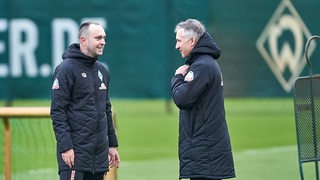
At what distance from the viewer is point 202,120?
303 inches

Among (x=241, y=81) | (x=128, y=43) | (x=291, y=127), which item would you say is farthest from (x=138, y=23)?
(x=291, y=127)

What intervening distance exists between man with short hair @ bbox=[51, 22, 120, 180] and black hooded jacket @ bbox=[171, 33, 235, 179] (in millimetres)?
710

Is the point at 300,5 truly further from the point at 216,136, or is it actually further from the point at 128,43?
the point at 216,136

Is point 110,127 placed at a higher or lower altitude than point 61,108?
lower

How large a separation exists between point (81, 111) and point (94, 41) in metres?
0.56

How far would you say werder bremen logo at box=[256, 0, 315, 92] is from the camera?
17578 mm

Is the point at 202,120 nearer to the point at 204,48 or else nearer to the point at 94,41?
the point at 204,48

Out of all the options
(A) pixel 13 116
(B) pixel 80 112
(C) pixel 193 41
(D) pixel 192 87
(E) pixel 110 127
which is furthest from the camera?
(A) pixel 13 116

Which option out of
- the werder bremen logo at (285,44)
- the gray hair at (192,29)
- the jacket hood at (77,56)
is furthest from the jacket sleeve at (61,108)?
the werder bremen logo at (285,44)

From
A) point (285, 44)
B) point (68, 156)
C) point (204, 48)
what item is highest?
point (285, 44)

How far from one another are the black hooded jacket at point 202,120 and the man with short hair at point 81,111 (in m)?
0.71

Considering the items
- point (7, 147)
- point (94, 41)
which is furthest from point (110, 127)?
point (7, 147)

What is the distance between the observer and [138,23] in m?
17.7

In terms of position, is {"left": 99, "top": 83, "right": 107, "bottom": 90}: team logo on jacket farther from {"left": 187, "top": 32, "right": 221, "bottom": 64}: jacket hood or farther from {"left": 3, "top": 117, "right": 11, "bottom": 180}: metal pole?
{"left": 3, "top": 117, "right": 11, "bottom": 180}: metal pole
